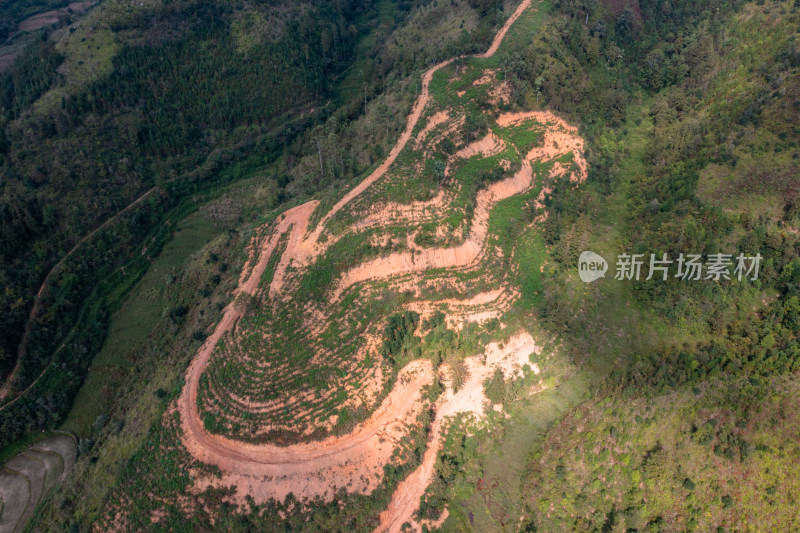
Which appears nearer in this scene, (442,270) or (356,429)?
(356,429)

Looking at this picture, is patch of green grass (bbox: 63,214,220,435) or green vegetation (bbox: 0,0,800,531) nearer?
green vegetation (bbox: 0,0,800,531)

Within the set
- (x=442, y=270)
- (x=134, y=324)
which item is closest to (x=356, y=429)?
(x=442, y=270)

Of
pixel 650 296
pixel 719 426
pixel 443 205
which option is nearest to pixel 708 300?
pixel 650 296
